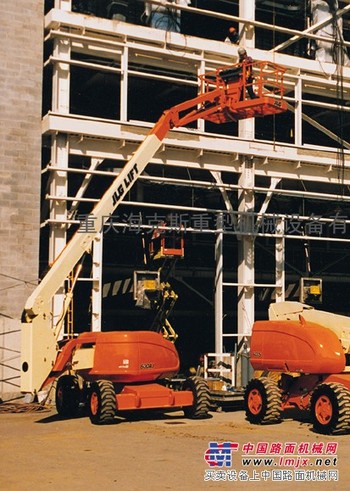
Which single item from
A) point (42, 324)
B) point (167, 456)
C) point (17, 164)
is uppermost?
point (17, 164)

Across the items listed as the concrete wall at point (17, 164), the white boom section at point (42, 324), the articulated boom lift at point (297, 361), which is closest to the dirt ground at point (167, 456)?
the articulated boom lift at point (297, 361)

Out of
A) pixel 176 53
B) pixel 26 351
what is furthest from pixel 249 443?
pixel 176 53

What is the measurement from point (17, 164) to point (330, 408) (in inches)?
466

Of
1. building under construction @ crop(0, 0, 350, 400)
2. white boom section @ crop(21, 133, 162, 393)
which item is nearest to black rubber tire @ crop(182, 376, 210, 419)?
white boom section @ crop(21, 133, 162, 393)

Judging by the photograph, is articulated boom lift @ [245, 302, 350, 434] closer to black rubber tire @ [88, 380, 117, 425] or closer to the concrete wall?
black rubber tire @ [88, 380, 117, 425]

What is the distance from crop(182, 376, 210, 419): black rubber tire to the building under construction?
3.54m

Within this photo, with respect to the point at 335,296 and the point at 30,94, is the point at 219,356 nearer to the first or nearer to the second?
the point at 30,94

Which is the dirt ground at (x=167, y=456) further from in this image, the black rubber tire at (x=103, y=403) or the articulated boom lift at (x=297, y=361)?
the articulated boom lift at (x=297, y=361)

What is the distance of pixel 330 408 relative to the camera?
1634 centimetres

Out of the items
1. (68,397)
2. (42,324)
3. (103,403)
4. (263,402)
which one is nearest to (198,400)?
(263,402)

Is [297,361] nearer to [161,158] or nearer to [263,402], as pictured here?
[263,402]

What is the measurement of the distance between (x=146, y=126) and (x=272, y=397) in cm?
1014

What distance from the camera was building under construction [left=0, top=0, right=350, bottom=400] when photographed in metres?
23.6

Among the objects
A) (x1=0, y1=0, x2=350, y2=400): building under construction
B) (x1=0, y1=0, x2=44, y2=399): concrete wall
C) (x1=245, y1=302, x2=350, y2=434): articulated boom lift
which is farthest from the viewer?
(x1=0, y1=0, x2=350, y2=400): building under construction
